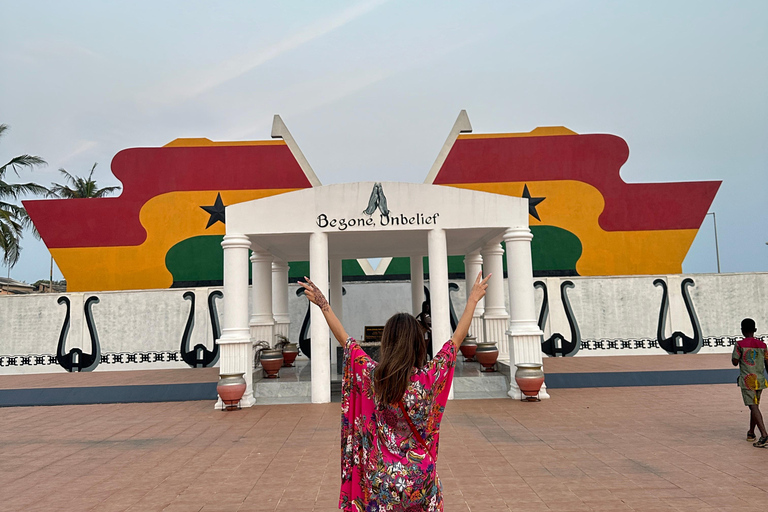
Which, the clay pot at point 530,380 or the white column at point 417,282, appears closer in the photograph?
the clay pot at point 530,380

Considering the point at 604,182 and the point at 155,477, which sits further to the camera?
the point at 604,182

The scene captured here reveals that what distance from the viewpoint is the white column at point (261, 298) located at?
13609 millimetres

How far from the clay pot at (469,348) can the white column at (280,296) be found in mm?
4821

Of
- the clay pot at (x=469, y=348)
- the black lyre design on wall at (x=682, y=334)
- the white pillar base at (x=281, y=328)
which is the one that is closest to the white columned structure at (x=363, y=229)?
the clay pot at (x=469, y=348)

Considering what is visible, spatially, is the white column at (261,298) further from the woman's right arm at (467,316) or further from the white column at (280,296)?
the woman's right arm at (467,316)

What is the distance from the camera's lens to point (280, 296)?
1584 centimetres

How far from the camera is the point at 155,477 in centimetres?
637

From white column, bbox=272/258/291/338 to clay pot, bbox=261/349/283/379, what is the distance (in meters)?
2.87

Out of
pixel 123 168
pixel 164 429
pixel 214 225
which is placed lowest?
pixel 164 429

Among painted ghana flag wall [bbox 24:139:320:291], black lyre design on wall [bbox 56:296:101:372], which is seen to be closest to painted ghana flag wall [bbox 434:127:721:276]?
painted ghana flag wall [bbox 24:139:320:291]

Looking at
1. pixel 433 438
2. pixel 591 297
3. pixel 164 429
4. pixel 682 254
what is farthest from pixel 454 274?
pixel 433 438

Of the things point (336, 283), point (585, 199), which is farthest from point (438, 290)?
point (585, 199)

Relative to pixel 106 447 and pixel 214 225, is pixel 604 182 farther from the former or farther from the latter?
pixel 106 447

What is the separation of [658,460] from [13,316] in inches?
711
